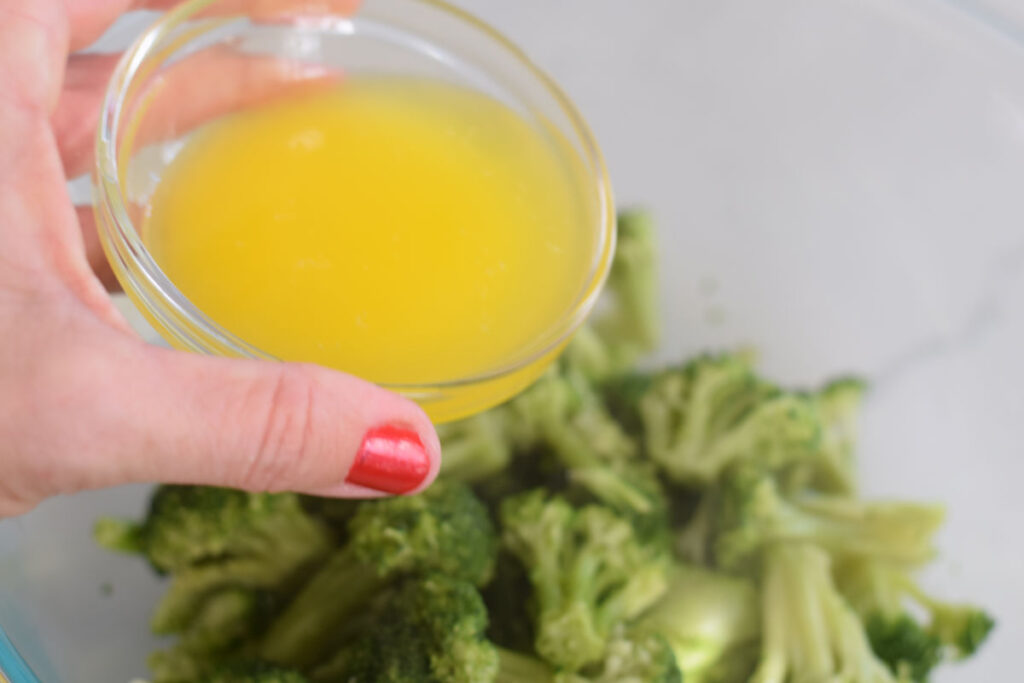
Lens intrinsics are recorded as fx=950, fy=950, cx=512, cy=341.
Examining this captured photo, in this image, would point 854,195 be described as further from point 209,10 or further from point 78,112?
point 78,112

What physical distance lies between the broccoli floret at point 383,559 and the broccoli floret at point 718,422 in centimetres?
40

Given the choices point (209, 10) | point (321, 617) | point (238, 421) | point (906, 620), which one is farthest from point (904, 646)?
point (209, 10)

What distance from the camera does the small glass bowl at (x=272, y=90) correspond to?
1067 millimetres

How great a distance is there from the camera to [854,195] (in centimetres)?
197

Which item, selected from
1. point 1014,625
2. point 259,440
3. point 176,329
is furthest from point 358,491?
point 1014,625

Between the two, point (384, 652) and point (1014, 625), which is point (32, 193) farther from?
point (1014, 625)

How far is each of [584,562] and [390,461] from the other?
1.64ft

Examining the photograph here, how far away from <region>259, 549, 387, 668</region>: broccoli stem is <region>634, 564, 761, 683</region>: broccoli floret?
40cm

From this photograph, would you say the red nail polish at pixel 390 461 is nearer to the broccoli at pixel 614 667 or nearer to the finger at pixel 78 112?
the broccoli at pixel 614 667

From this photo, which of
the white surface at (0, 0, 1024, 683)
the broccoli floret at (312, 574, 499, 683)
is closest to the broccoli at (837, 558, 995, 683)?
the white surface at (0, 0, 1024, 683)

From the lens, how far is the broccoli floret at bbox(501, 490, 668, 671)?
4.31 feet

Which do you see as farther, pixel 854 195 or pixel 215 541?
pixel 854 195

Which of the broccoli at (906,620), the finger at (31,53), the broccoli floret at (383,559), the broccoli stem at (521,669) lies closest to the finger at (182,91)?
the finger at (31,53)

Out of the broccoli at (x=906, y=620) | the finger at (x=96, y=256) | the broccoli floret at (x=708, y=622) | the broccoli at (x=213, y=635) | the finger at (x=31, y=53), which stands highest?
the finger at (x=31, y=53)
